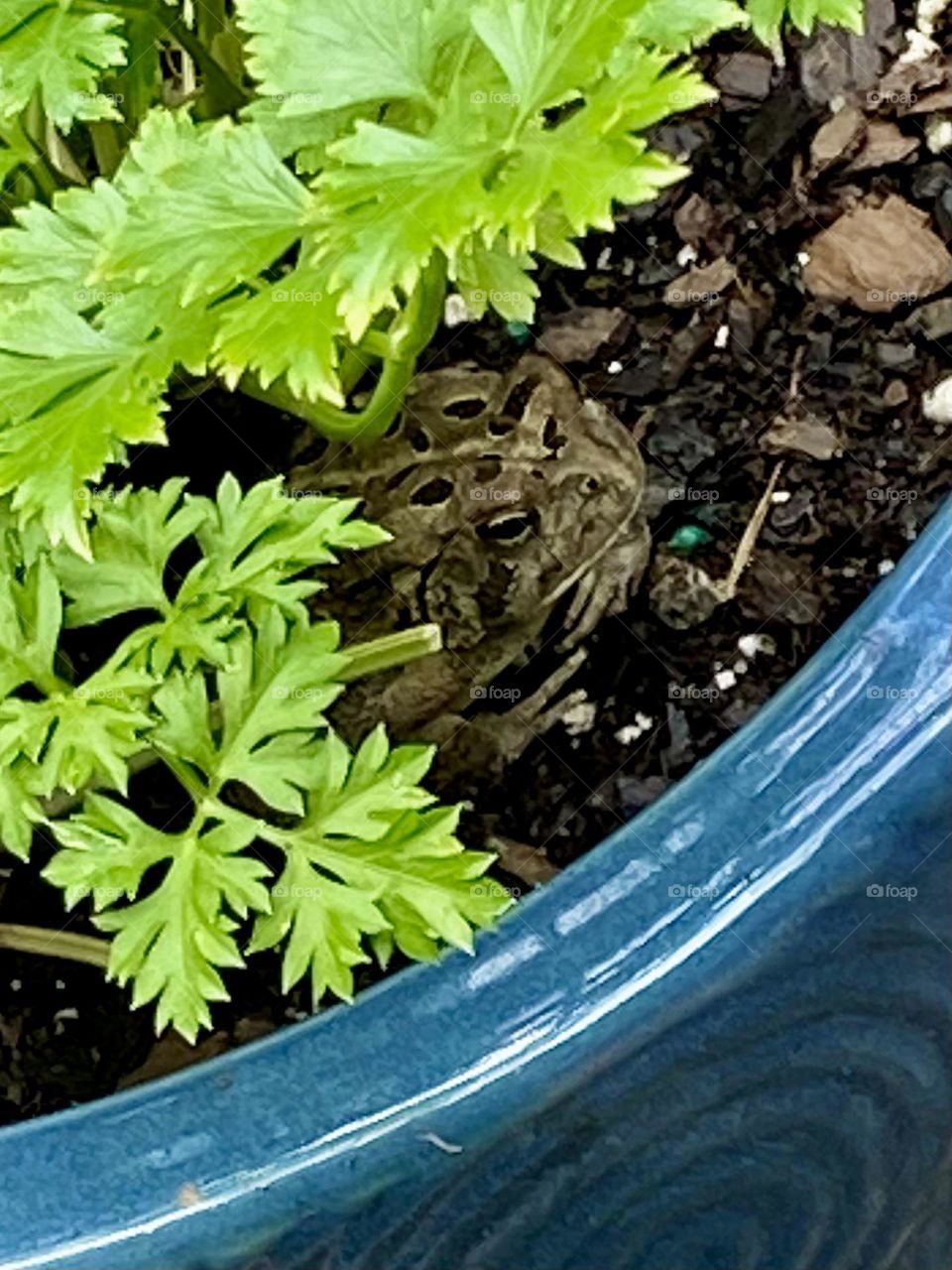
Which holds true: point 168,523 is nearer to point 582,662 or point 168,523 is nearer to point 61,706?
point 61,706

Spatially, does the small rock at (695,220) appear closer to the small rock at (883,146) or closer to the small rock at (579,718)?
the small rock at (883,146)

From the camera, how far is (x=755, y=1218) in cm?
119

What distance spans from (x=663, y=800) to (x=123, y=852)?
0.32m

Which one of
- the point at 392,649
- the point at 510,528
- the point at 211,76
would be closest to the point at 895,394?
the point at 510,528

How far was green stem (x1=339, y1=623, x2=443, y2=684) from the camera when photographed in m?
1.29

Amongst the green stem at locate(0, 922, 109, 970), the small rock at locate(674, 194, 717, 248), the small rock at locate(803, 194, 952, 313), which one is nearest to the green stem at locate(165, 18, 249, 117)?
the small rock at locate(674, 194, 717, 248)

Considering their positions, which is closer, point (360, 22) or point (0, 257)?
point (360, 22)

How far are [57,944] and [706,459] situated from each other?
1.82 ft

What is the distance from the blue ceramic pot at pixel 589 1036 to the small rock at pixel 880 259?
383mm

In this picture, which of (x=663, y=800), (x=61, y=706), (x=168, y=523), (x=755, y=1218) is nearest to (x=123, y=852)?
(x=61, y=706)

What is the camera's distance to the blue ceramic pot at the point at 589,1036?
42.1 inches

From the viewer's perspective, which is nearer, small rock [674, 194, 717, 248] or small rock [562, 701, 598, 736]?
small rock [562, 701, 598, 736]

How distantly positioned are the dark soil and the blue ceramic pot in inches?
9.0

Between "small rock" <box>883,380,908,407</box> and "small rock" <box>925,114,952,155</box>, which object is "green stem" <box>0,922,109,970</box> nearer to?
"small rock" <box>883,380,908,407</box>
